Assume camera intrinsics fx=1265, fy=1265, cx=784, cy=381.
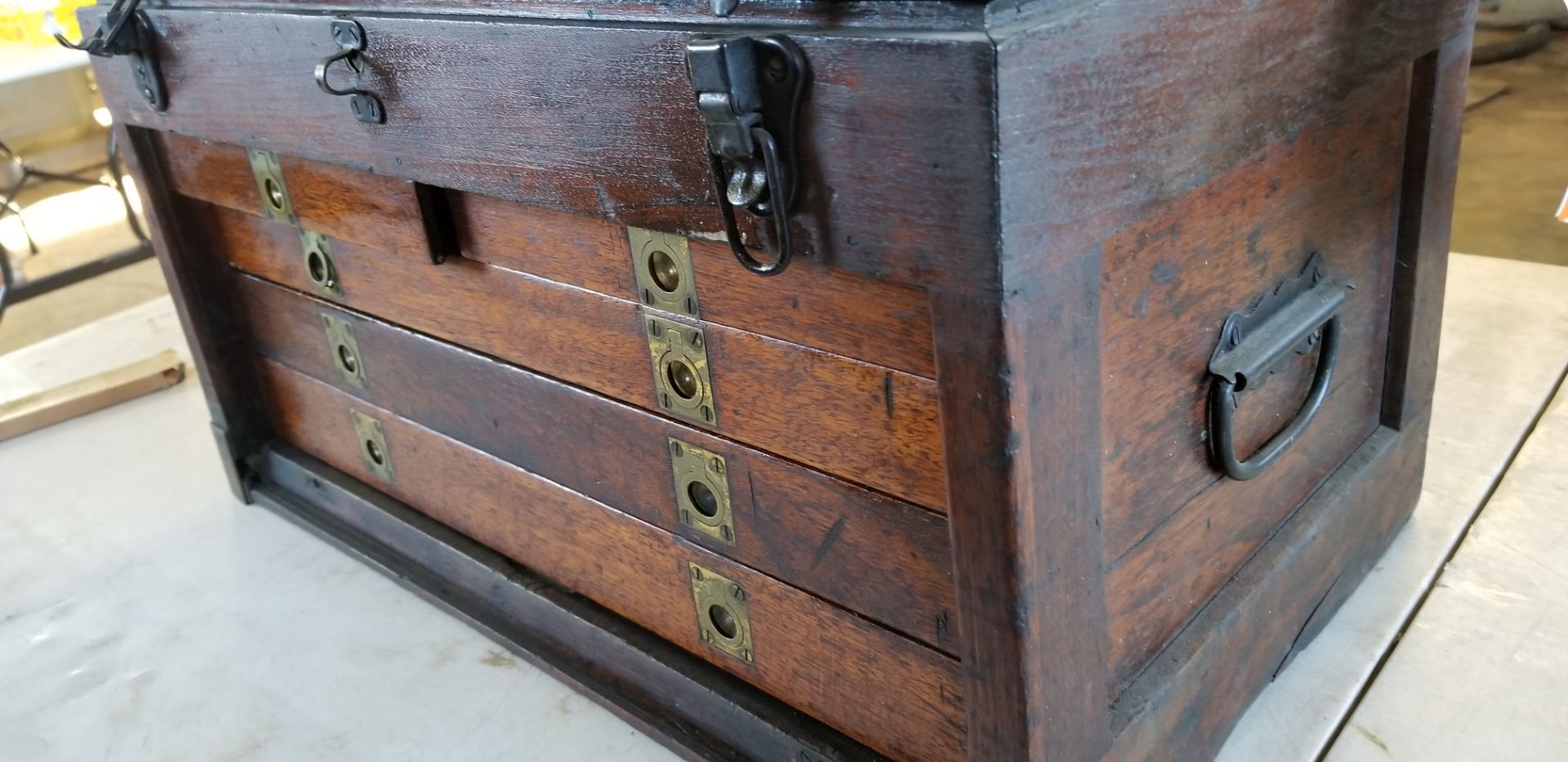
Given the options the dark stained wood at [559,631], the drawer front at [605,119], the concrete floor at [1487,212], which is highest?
the drawer front at [605,119]

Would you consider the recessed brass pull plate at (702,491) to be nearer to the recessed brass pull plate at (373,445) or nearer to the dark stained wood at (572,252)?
the dark stained wood at (572,252)

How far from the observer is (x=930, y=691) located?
898mm

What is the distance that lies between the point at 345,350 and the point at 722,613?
1.97 ft

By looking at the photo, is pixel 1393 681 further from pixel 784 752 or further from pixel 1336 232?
pixel 784 752

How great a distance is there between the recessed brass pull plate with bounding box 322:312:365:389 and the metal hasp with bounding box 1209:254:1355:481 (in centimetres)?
90

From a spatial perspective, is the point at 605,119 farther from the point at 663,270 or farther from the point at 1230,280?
the point at 1230,280

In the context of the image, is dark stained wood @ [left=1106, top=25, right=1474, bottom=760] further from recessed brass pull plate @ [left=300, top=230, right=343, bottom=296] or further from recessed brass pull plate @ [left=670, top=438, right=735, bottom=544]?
recessed brass pull plate @ [left=300, top=230, right=343, bottom=296]

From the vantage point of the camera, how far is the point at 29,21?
313cm

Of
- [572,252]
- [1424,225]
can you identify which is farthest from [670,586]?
[1424,225]

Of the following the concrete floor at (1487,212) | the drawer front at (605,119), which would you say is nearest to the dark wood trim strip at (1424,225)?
the drawer front at (605,119)

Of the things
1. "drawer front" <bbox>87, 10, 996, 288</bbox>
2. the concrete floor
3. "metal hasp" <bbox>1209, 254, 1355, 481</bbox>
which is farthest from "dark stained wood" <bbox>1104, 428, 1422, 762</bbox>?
the concrete floor

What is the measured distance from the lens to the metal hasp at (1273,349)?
0.95 m

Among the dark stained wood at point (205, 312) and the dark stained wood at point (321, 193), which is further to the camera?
the dark stained wood at point (205, 312)

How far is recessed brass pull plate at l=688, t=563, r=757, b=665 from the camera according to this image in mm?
1044
